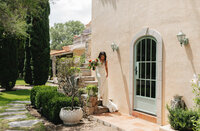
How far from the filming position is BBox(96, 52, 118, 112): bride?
731cm

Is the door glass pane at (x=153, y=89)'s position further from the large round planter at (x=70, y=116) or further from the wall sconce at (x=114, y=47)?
the large round planter at (x=70, y=116)

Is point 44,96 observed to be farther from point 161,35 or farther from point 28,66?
point 28,66

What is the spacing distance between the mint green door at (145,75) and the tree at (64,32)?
51.4 metres

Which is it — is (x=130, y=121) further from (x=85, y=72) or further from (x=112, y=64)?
(x=85, y=72)

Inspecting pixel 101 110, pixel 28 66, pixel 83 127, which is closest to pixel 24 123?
pixel 83 127

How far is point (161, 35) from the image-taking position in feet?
18.4

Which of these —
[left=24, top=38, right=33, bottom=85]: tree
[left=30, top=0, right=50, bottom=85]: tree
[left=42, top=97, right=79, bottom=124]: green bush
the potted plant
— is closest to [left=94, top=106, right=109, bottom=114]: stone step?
the potted plant

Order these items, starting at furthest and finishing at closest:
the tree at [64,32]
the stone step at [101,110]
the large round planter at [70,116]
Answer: the tree at [64,32] → the stone step at [101,110] → the large round planter at [70,116]

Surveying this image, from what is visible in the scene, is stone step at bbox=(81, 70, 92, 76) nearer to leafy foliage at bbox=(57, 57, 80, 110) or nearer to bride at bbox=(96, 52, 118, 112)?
leafy foliage at bbox=(57, 57, 80, 110)

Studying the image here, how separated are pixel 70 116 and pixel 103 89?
203 centimetres

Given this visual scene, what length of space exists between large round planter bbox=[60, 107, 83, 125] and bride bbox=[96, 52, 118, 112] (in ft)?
5.11

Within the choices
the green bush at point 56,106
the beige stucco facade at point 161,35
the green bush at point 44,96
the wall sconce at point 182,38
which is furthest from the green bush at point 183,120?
the green bush at point 44,96

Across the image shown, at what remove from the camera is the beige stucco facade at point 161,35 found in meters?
4.83

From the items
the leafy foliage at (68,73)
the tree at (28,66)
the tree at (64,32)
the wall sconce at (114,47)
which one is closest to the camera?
the wall sconce at (114,47)
